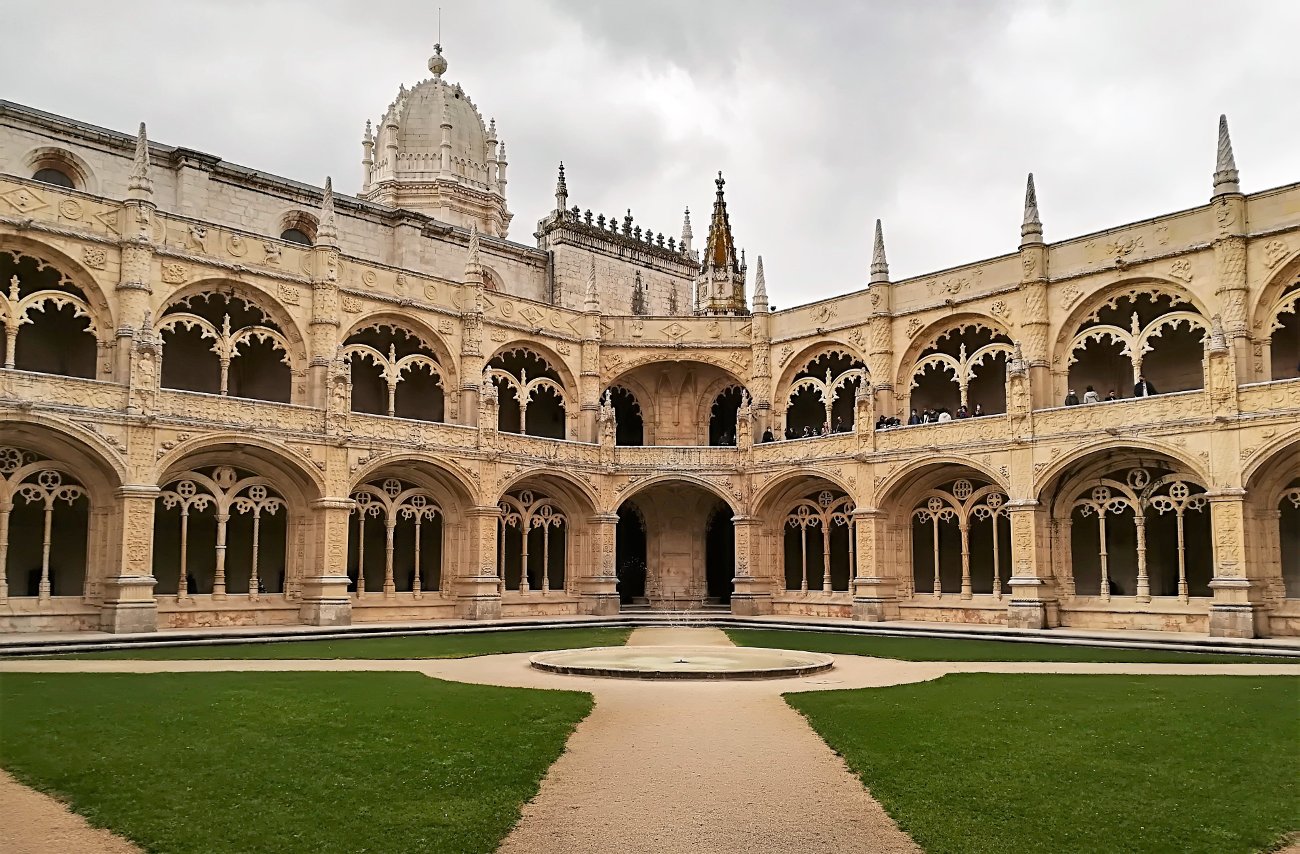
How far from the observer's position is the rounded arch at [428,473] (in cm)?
3075

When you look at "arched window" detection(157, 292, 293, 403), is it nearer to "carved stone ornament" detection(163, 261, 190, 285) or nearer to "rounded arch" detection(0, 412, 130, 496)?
"carved stone ornament" detection(163, 261, 190, 285)

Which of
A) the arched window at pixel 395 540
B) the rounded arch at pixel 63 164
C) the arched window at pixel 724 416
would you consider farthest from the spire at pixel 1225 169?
the rounded arch at pixel 63 164

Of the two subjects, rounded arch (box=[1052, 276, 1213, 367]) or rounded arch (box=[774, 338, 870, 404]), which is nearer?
rounded arch (box=[1052, 276, 1213, 367])

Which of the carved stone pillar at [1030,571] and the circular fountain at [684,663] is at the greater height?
the carved stone pillar at [1030,571]

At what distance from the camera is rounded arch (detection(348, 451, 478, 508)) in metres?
30.8

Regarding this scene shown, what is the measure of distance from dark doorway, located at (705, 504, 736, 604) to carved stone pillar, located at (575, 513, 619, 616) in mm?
4705

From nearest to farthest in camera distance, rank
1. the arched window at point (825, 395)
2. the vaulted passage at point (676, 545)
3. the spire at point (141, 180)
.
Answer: the spire at point (141, 180) < the arched window at point (825, 395) < the vaulted passage at point (676, 545)

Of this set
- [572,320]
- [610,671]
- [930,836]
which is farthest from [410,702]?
[572,320]

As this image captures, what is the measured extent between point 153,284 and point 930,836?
25.1 metres

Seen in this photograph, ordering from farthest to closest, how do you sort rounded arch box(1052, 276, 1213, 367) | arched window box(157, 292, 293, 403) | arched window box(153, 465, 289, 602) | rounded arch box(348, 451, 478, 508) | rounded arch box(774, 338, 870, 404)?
rounded arch box(774, 338, 870, 404) → rounded arch box(348, 451, 478, 508) → arched window box(157, 292, 293, 403) → arched window box(153, 465, 289, 602) → rounded arch box(1052, 276, 1213, 367)

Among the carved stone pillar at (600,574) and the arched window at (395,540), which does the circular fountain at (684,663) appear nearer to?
the arched window at (395,540)

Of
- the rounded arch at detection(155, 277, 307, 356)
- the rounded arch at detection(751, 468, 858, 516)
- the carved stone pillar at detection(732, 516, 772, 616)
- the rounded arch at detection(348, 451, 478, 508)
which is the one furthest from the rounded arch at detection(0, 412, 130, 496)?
the rounded arch at detection(751, 468, 858, 516)

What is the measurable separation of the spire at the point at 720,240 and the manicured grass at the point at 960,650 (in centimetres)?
2458

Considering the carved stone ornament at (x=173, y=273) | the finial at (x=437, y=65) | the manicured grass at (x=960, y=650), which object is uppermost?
the finial at (x=437, y=65)
